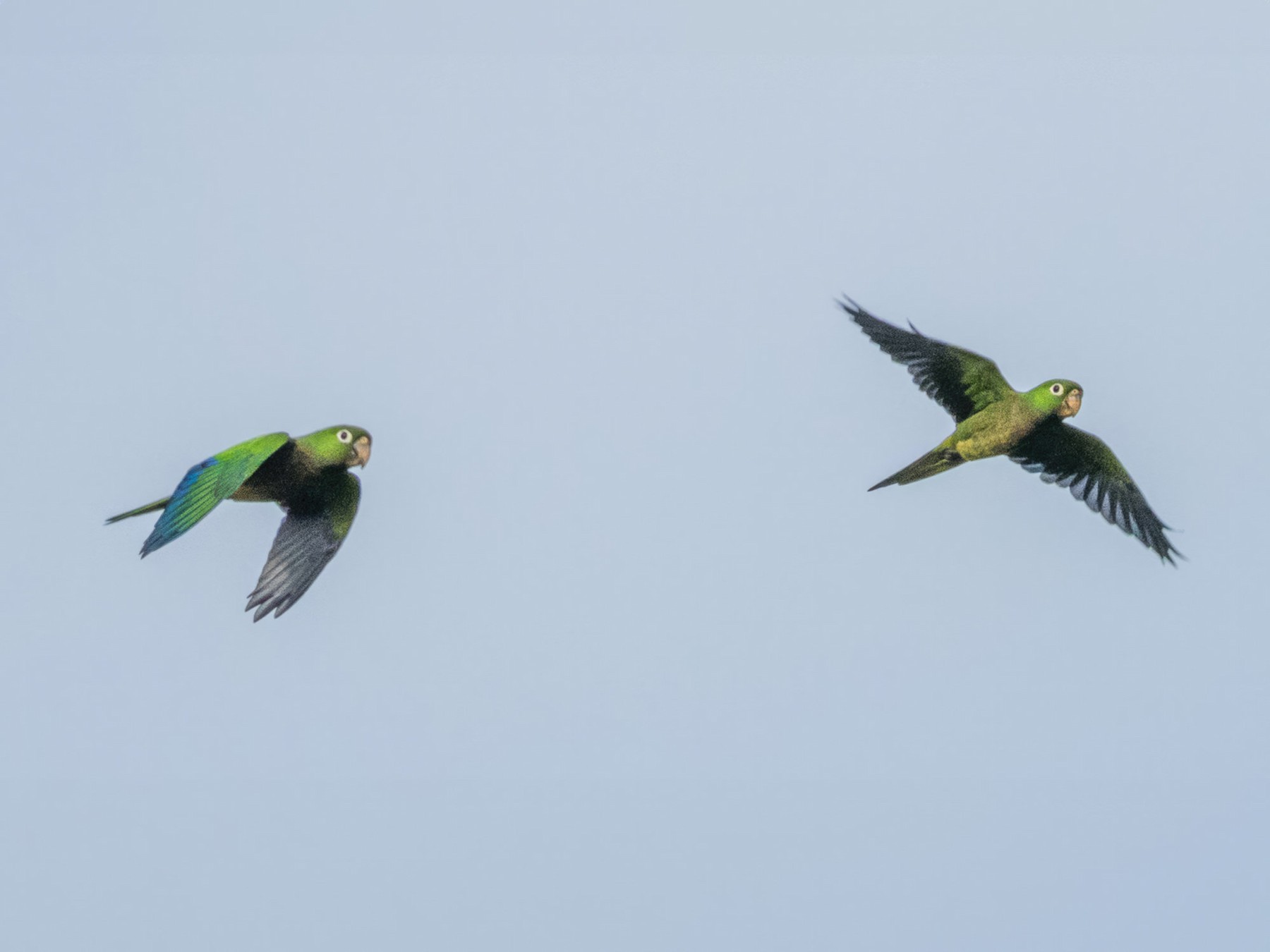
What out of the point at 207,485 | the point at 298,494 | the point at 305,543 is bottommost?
the point at 305,543

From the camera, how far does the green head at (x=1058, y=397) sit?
1705 cm

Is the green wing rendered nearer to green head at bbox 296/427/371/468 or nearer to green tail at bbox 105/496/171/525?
green head at bbox 296/427/371/468

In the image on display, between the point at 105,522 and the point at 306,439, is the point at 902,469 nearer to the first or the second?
the point at 306,439

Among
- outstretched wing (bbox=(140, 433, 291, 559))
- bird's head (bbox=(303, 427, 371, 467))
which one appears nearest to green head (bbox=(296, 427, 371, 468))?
bird's head (bbox=(303, 427, 371, 467))

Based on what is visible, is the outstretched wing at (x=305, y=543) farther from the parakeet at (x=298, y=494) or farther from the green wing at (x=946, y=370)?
the green wing at (x=946, y=370)

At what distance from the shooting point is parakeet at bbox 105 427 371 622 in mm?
15773

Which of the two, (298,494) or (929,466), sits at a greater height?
(929,466)

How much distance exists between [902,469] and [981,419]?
0.89 metres

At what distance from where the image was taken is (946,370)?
17.4m

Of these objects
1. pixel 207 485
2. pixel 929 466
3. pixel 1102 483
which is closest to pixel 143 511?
pixel 207 485

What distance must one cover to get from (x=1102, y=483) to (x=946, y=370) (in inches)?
86.4

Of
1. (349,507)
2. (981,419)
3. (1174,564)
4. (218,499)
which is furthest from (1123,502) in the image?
(218,499)

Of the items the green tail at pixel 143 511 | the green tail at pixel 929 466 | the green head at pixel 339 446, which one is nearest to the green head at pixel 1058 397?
the green tail at pixel 929 466

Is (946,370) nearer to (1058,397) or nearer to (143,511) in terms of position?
(1058,397)
